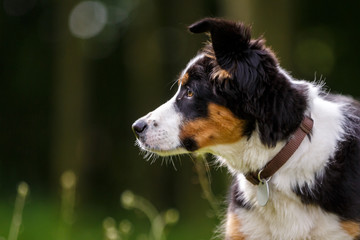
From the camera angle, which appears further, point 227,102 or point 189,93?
point 189,93

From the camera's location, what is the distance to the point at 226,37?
413 cm

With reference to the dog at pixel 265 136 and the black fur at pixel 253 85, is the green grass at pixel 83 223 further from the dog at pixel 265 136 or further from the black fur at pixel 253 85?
the black fur at pixel 253 85

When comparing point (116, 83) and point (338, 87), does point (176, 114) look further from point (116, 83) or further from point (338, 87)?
point (116, 83)

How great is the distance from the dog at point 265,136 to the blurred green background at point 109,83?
1.72 metres

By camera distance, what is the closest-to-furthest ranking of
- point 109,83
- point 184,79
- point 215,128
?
point 215,128 → point 184,79 → point 109,83

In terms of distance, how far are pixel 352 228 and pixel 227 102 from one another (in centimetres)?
115

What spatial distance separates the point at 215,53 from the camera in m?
4.22

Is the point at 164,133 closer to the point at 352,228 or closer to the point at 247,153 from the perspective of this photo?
the point at 247,153

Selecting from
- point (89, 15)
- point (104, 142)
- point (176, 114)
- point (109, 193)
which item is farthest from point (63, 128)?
point (176, 114)

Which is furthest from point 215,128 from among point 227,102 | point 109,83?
point 109,83

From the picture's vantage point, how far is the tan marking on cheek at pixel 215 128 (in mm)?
4242

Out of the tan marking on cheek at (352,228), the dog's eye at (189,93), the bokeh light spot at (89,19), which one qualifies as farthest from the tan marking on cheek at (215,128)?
the bokeh light spot at (89,19)

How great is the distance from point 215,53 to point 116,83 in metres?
18.0

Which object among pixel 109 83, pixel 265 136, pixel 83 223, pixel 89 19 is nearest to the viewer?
pixel 265 136
